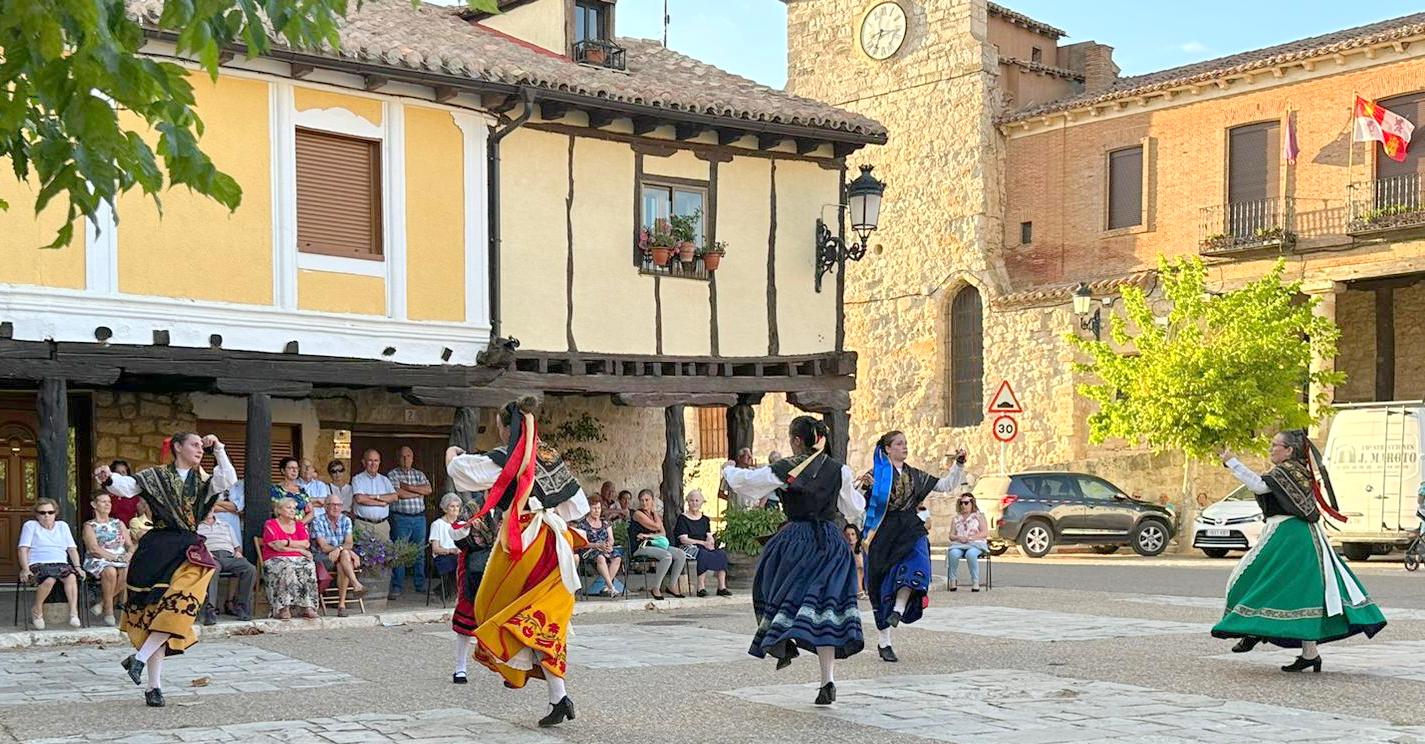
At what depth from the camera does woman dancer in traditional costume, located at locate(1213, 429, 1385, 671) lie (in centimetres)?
1010

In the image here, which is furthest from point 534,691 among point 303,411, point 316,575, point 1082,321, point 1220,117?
point 1220,117

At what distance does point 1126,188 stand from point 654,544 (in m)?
20.3

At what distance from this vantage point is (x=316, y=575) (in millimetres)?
15344

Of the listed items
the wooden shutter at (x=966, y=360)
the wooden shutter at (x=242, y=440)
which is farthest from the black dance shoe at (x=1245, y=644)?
the wooden shutter at (x=966, y=360)

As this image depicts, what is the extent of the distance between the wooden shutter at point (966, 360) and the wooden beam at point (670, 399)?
18479 mm

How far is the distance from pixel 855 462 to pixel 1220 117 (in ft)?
40.2

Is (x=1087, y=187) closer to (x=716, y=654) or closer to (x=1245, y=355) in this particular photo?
(x=1245, y=355)

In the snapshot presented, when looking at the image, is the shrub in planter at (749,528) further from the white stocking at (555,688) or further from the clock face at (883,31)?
the clock face at (883,31)

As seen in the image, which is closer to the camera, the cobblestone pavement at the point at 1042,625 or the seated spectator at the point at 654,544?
the cobblestone pavement at the point at 1042,625

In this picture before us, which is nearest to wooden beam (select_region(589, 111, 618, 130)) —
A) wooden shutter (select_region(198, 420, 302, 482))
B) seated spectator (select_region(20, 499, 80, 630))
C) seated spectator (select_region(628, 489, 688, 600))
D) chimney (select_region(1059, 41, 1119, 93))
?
seated spectator (select_region(628, 489, 688, 600))

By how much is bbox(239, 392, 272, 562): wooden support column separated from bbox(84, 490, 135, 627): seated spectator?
142cm

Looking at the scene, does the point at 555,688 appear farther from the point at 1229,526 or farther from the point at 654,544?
the point at 1229,526

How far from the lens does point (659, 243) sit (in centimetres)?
1936

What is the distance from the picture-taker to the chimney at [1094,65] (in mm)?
38250
